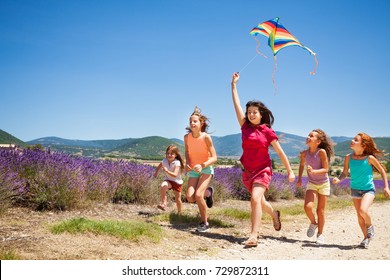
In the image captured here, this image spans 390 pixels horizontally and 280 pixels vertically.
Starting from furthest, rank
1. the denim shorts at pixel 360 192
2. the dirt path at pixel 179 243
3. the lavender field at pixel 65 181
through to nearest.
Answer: the lavender field at pixel 65 181 < the denim shorts at pixel 360 192 < the dirt path at pixel 179 243

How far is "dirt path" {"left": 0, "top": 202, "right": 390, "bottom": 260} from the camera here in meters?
4.57

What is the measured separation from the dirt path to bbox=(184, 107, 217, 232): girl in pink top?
→ 0.52m

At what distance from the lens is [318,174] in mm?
6426

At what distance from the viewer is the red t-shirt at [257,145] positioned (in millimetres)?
6027

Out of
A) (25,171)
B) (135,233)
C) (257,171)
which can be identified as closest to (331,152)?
(257,171)

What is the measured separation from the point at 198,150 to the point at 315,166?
80.2 inches

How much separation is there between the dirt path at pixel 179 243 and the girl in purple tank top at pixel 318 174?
428mm

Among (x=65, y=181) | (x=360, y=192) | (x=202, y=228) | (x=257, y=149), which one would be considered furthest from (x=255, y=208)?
(x=65, y=181)

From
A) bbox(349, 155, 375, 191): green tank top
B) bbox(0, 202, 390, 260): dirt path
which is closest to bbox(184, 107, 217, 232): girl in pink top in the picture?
bbox(0, 202, 390, 260): dirt path

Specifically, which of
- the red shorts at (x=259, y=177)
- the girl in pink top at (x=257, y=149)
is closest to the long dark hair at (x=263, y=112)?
the girl in pink top at (x=257, y=149)

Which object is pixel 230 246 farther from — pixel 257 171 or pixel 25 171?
pixel 25 171

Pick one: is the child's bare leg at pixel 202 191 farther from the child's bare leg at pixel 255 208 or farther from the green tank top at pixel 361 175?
the green tank top at pixel 361 175

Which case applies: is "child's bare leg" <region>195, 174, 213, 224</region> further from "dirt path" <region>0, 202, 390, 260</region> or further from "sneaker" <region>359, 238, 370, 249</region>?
"sneaker" <region>359, 238, 370, 249</region>

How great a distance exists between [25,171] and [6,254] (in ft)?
13.6
